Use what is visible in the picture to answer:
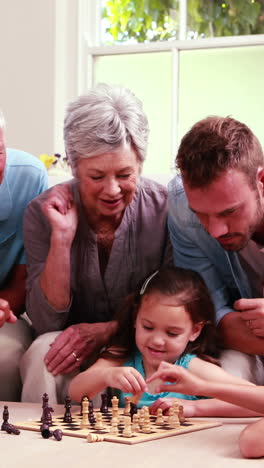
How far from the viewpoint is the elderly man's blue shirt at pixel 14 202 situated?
288 centimetres

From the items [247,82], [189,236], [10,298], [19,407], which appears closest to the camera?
[19,407]

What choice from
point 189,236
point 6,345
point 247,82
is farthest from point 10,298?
point 247,82

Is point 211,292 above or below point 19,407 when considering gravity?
above

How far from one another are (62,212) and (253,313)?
0.76 metres

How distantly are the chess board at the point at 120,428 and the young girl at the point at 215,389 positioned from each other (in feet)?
0.36

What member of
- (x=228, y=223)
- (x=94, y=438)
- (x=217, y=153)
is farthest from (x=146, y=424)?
(x=217, y=153)

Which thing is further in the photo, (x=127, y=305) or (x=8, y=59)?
(x=8, y=59)

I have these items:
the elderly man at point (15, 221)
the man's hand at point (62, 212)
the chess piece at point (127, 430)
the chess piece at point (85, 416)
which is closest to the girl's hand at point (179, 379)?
the chess piece at point (127, 430)

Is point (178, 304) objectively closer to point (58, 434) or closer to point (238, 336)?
point (238, 336)

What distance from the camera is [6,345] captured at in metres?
2.66

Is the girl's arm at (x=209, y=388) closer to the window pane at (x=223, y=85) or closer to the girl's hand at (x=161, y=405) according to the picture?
the girl's hand at (x=161, y=405)

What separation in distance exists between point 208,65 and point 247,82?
0.25 metres

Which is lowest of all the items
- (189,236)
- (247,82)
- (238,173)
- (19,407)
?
(19,407)

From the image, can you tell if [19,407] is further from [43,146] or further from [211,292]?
[43,146]
